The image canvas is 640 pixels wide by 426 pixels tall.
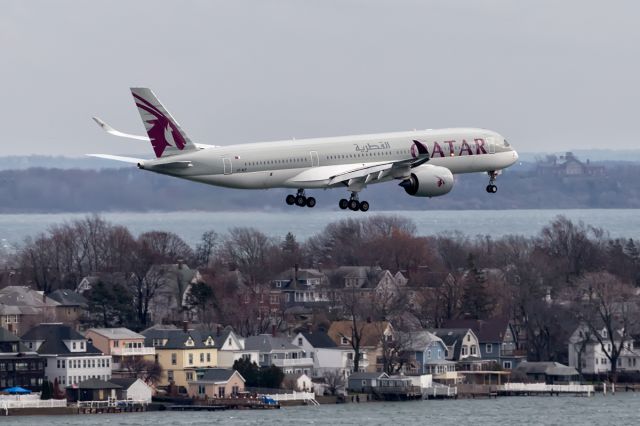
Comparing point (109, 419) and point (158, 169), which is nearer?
point (158, 169)

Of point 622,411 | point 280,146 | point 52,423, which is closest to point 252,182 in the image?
point 280,146

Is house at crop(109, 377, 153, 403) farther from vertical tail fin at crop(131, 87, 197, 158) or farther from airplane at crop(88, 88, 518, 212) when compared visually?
vertical tail fin at crop(131, 87, 197, 158)

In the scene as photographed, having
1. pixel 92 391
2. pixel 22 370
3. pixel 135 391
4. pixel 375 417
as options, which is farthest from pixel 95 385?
pixel 375 417

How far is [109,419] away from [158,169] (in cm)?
7616

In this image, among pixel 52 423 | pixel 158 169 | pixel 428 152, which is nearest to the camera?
pixel 158 169

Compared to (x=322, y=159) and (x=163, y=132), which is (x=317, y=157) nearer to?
(x=322, y=159)

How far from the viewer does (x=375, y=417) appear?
18612 centimetres

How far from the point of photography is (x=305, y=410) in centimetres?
19250

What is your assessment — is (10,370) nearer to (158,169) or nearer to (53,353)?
(53,353)

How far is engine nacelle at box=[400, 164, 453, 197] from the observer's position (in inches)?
4729

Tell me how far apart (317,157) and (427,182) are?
277 inches

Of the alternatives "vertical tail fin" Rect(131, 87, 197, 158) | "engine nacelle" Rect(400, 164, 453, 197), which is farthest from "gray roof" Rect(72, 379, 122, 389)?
"vertical tail fin" Rect(131, 87, 197, 158)

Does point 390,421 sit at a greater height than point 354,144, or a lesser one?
lesser

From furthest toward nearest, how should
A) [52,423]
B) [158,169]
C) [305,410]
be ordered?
[305,410] → [52,423] → [158,169]
